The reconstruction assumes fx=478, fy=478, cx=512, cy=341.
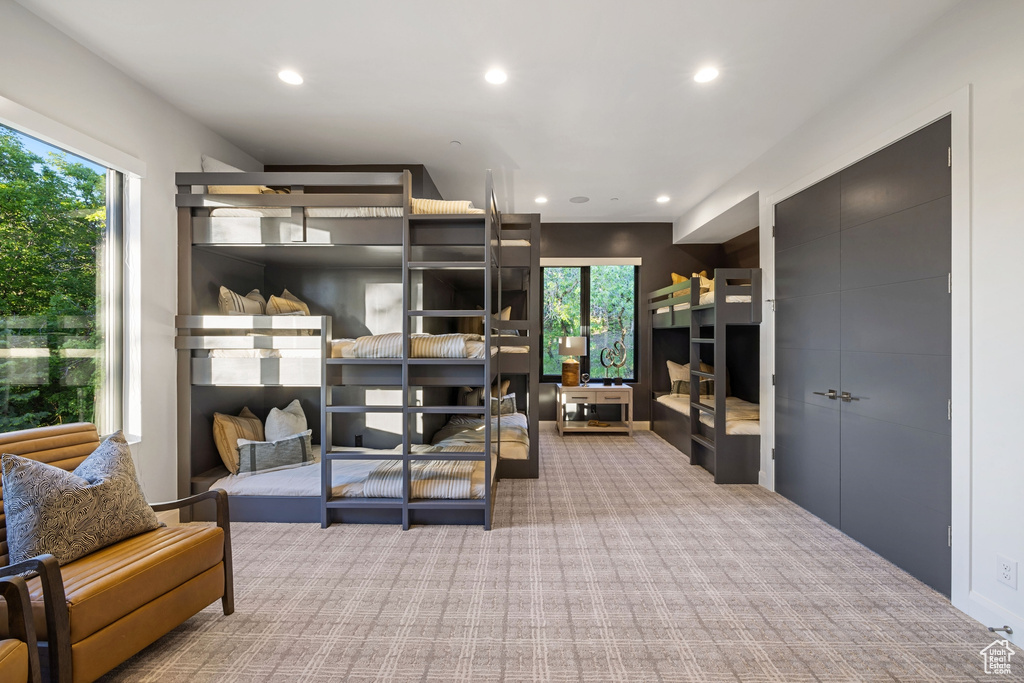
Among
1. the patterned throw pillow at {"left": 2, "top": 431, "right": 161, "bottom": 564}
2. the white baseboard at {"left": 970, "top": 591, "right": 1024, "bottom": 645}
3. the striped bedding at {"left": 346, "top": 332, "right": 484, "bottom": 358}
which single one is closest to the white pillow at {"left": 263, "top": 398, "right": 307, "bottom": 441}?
the striped bedding at {"left": 346, "top": 332, "right": 484, "bottom": 358}

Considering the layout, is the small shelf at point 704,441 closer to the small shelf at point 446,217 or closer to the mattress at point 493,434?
the mattress at point 493,434

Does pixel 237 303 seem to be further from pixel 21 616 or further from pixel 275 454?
pixel 21 616

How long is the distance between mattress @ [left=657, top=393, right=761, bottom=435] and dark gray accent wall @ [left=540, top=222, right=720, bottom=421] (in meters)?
0.57

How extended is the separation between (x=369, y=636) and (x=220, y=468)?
220cm

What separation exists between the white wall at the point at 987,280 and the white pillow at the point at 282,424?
396 centimetres

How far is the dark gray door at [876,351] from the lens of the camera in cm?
227

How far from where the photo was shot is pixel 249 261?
3754 mm

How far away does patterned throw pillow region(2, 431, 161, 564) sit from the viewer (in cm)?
157

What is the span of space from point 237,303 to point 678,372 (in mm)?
4864

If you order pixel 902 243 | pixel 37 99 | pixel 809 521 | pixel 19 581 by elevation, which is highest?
pixel 37 99

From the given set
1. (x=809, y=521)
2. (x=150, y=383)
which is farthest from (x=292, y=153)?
(x=809, y=521)

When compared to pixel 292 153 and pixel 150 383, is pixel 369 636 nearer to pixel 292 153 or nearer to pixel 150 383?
pixel 150 383

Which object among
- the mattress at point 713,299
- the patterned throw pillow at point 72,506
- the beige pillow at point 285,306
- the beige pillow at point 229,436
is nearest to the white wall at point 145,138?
the beige pillow at point 229,436

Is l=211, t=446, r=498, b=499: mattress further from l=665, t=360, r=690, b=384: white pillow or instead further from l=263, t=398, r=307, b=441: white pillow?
l=665, t=360, r=690, b=384: white pillow
